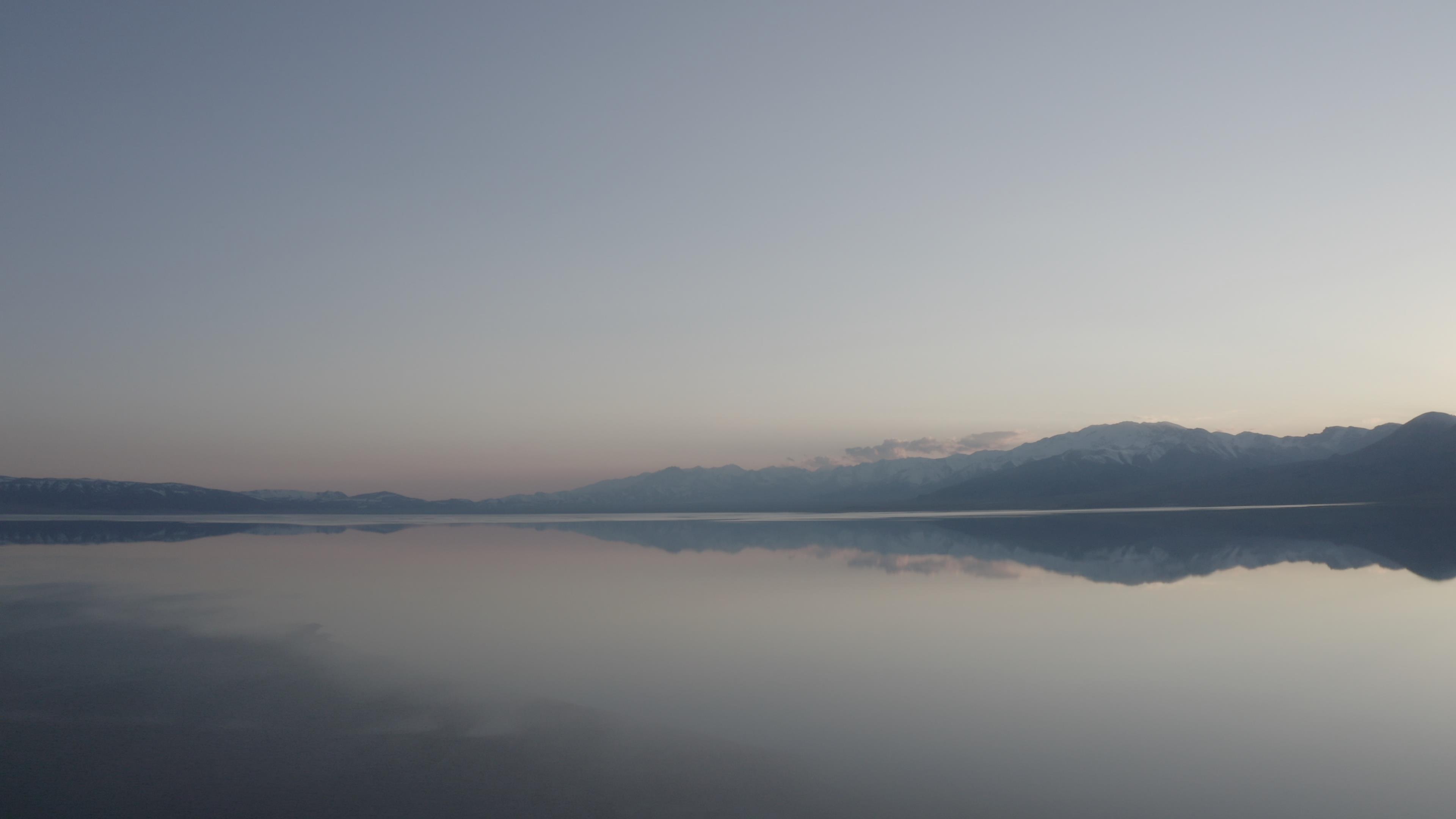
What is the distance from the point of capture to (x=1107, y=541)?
45750 mm

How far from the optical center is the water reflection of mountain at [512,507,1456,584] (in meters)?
31.2

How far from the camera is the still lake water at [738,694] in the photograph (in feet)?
28.0

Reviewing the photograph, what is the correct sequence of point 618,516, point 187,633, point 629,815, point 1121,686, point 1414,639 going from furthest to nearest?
point 618,516, point 187,633, point 1414,639, point 1121,686, point 629,815

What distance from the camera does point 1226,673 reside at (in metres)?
13.5

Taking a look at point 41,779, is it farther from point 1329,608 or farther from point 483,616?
point 1329,608

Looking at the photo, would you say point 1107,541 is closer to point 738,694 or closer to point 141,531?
point 738,694

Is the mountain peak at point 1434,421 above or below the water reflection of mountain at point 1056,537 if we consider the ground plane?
above

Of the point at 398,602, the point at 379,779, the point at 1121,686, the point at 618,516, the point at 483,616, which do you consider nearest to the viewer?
the point at 379,779

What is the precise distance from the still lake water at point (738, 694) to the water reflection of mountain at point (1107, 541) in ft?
7.17

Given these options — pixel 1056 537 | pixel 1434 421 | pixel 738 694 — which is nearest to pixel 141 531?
pixel 1056 537

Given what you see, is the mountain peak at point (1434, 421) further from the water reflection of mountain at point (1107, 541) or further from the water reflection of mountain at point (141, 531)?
the water reflection of mountain at point (141, 531)

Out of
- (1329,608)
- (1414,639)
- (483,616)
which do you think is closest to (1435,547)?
(1329,608)

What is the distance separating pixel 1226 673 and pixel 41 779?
17.2m

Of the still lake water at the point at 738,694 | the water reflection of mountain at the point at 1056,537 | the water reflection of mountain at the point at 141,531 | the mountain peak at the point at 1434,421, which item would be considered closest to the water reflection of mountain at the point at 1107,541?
the water reflection of mountain at the point at 1056,537
